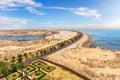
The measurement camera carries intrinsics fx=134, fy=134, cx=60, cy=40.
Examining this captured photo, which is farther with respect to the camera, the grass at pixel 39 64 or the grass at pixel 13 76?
the grass at pixel 39 64

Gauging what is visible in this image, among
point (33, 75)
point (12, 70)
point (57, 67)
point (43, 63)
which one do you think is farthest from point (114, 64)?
point (12, 70)

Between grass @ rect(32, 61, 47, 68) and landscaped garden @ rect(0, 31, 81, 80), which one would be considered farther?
grass @ rect(32, 61, 47, 68)

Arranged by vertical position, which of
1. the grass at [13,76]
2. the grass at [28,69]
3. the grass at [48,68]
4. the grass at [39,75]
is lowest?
the grass at [13,76]

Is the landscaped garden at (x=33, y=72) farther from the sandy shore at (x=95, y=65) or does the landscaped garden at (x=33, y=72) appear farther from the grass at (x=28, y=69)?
the sandy shore at (x=95, y=65)

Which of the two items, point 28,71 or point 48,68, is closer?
point 28,71

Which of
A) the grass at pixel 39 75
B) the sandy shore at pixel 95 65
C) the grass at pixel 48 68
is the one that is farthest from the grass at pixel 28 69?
the sandy shore at pixel 95 65

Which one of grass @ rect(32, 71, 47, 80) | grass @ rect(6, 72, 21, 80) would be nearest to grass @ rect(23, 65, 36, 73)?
grass @ rect(32, 71, 47, 80)

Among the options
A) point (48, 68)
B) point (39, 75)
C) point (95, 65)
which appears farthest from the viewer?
point (95, 65)

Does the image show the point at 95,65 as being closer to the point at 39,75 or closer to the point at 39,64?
the point at 39,64

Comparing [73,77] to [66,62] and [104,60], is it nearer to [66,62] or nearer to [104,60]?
[66,62]

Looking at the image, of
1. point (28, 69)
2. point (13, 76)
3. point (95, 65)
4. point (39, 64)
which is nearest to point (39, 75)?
point (28, 69)

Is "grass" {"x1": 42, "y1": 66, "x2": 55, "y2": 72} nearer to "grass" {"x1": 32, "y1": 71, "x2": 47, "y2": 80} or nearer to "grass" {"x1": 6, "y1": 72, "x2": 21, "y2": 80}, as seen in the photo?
"grass" {"x1": 32, "y1": 71, "x2": 47, "y2": 80}
